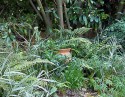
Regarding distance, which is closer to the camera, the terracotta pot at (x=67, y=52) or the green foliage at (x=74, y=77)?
the green foliage at (x=74, y=77)

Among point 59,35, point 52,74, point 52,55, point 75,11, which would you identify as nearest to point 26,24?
point 59,35

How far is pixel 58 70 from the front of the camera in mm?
3193

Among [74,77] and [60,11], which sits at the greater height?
[60,11]

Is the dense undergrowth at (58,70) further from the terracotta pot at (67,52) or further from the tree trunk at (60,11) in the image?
the tree trunk at (60,11)

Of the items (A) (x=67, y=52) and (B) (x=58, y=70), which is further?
(A) (x=67, y=52)

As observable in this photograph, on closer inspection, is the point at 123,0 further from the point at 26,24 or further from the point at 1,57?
the point at 1,57

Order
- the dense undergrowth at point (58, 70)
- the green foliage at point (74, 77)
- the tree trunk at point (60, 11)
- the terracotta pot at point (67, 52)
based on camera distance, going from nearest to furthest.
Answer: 1. the dense undergrowth at point (58, 70)
2. the green foliage at point (74, 77)
3. the terracotta pot at point (67, 52)
4. the tree trunk at point (60, 11)

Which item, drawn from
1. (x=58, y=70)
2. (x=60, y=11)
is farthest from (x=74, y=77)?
(x=60, y=11)

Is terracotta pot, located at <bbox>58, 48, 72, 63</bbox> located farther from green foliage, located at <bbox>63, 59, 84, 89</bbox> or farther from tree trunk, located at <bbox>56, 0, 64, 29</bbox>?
tree trunk, located at <bbox>56, 0, 64, 29</bbox>

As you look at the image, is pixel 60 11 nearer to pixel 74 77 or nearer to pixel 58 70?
pixel 58 70

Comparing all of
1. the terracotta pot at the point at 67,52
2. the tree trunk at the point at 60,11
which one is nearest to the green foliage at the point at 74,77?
the terracotta pot at the point at 67,52

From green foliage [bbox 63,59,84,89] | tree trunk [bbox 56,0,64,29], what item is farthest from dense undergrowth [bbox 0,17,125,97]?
tree trunk [bbox 56,0,64,29]

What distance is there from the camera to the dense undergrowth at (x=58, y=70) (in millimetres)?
2518

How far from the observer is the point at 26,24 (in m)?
4.53
